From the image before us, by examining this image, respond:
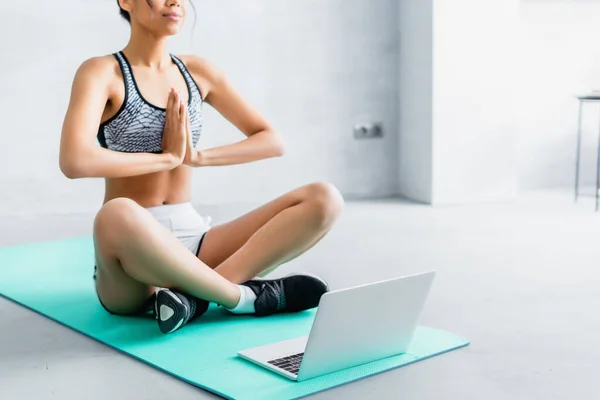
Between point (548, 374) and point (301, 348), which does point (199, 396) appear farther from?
point (548, 374)

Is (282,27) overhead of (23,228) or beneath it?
overhead

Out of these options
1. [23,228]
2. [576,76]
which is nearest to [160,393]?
[23,228]

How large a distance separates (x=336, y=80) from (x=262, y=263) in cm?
268

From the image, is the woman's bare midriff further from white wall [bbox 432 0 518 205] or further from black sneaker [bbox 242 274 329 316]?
white wall [bbox 432 0 518 205]

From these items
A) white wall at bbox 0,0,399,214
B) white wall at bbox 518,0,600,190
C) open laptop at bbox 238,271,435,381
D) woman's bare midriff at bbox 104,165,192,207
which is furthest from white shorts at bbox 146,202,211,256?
white wall at bbox 518,0,600,190

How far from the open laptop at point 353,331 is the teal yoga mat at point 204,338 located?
0.02m

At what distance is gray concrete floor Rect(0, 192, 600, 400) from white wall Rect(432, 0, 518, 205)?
0.51m

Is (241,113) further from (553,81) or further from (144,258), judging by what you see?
(553,81)

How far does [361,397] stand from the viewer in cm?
163

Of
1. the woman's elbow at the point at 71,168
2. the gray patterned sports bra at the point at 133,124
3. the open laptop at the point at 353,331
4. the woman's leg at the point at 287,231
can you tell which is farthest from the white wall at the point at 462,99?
the woman's elbow at the point at 71,168

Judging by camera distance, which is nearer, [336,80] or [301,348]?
[301,348]

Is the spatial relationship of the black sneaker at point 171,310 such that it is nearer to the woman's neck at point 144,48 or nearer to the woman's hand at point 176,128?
the woman's hand at point 176,128

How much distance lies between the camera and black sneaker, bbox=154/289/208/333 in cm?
195

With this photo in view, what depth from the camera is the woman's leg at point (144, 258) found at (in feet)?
6.27
